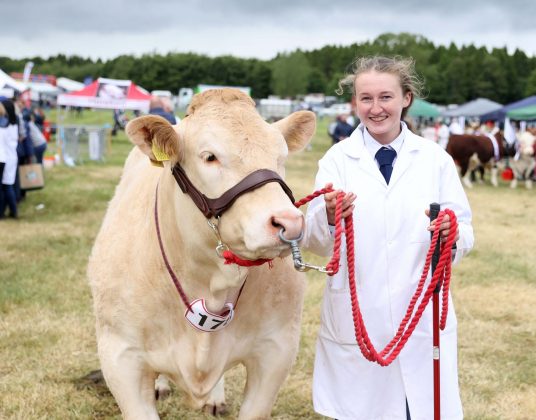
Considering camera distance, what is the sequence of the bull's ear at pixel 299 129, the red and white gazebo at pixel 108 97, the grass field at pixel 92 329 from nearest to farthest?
the bull's ear at pixel 299 129, the grass field at pixel 92 329, the red and white gazebo at pixel 108 97

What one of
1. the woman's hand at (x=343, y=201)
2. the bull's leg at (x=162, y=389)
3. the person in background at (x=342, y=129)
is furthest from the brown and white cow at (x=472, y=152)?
the woman's hand at (x=343, y=201)

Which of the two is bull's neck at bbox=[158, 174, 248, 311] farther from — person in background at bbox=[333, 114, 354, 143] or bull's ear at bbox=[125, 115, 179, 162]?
person in background at bbox=[333, 114, 354, 143]

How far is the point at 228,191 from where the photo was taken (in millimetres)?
2186

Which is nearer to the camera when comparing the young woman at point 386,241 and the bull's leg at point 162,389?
the young woman at point 386,241

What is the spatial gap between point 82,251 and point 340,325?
5616mm

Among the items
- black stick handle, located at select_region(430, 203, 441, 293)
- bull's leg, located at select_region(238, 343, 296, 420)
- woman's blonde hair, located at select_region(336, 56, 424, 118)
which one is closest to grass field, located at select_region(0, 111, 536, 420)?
bull's leg, located at select_region(238, 343, 296, 420)

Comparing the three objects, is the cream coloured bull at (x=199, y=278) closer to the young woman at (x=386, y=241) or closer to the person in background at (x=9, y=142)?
the young woman at (x=386, y=241)

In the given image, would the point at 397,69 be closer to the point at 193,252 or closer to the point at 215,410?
the point at 193,252

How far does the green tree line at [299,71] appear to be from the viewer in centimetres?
8712

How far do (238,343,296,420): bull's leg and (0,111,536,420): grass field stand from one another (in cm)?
103

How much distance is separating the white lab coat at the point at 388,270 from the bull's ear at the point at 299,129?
23 centimetres

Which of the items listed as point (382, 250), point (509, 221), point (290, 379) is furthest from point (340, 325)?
point (509, 221)

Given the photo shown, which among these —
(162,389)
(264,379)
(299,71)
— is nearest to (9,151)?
(162,389)

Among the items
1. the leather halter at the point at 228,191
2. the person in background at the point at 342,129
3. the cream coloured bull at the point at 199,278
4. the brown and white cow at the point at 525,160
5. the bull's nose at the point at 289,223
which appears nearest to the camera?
the bull's nose at the point at 289,223
